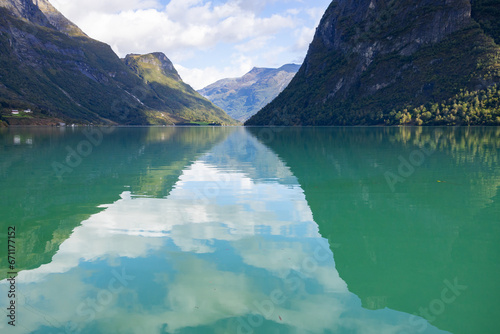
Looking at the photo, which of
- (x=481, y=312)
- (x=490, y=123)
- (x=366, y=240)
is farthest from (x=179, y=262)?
(x=490, y=123)

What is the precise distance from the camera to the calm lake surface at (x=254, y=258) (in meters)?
9.45

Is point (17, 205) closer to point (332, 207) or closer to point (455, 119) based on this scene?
point (332, 207)

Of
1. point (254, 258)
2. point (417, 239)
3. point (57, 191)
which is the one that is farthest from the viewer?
point (57, 191)

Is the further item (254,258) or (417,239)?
(417,239)

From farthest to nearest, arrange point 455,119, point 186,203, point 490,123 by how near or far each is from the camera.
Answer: point 455,119 < point 490,123 < point 186,203

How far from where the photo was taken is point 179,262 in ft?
42.8

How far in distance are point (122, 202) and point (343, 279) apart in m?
15.9

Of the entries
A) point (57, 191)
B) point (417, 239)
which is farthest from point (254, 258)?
point (57, 191)

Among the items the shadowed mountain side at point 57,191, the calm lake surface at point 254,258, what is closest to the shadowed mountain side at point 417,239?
the calm lake surface at point 254,258

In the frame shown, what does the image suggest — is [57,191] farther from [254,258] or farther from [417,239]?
[417,239]

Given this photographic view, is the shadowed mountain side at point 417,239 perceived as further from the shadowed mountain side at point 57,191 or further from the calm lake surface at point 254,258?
the shadowed mountain side at point 57,191

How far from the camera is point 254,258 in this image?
13.4m

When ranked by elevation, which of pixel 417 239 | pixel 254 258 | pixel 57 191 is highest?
pixel 417 239

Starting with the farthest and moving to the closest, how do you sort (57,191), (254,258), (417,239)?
(57,191)
(417,239)
(254,258)
